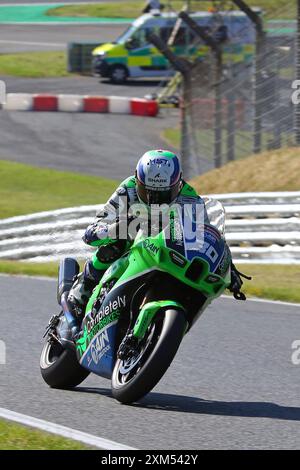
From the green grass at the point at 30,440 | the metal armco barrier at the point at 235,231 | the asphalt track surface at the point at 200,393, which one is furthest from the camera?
the metal armco barrier at the point at 235,231

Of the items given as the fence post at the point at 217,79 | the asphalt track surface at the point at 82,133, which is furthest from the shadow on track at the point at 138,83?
the fence post at the point at 217,79

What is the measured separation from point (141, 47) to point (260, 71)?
→ 19.5 m

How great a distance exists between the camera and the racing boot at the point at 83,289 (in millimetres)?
6891

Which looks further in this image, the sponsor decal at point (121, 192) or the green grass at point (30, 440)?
the sponsor decal at point (121, 192)

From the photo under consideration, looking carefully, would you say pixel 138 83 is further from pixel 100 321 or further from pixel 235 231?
pixel 100 321

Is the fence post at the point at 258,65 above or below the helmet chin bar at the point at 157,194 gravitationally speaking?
below

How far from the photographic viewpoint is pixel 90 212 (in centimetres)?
1636

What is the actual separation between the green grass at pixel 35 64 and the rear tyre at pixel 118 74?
3.01m

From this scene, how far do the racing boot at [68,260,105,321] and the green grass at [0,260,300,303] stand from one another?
435 cm

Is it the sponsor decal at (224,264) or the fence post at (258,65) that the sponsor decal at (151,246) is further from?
the fence post at (258,65)

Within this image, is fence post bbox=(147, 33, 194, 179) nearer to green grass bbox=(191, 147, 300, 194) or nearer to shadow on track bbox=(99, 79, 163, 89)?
green grass bbox=(191, 147, 300, 194)

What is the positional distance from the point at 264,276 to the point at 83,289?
5.85 meters

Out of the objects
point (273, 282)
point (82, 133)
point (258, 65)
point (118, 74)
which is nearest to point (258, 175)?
point (258, 65)

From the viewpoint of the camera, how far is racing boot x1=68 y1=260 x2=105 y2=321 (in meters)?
6.89
